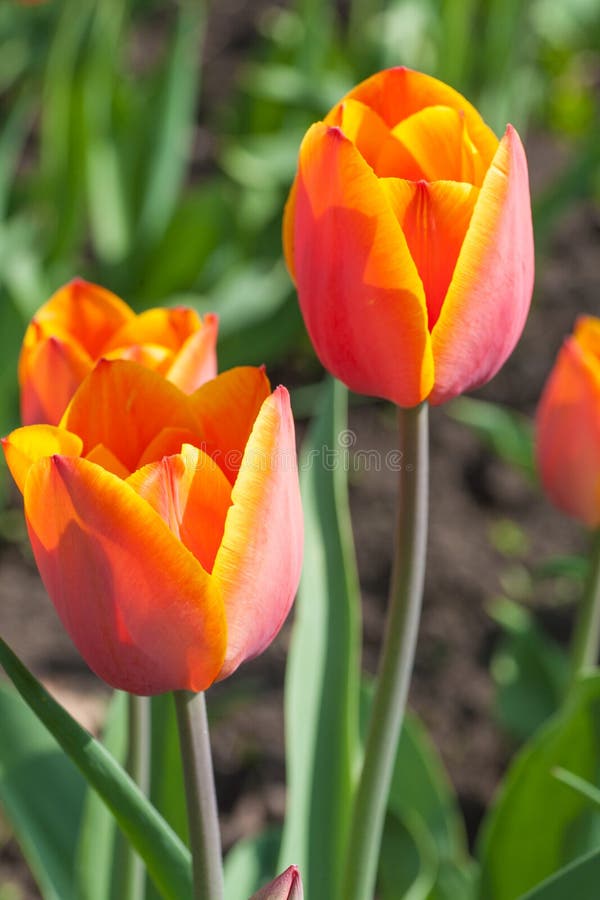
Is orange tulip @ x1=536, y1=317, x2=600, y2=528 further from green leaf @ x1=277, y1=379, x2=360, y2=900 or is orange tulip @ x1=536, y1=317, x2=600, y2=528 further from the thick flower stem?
the thick flower stem

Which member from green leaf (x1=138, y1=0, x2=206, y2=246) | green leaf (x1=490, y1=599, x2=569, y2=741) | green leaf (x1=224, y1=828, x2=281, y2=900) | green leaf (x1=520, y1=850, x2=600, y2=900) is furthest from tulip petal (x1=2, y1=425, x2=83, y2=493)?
green leaf (x1=138, y1=0, x2=206, y2=246)

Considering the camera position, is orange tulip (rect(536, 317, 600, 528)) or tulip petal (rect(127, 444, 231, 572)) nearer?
tulip petal (rect(127, 444, 231, 572))

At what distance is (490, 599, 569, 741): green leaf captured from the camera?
131 centimetres

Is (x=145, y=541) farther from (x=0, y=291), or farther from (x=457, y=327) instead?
(x=0, y=291)

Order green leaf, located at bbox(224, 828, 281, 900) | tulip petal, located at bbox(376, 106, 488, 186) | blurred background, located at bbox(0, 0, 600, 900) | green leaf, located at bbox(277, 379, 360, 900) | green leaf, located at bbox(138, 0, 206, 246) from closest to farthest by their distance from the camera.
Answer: tulip petal, located at bbox(376, 106, 488, 186), green leaf, located at bbox(277, 379, 360, 900), green leaf, located at bbox(224, 828, 281, 900), blurred background, located at bbox(0, 0, 600, 900), green leaf, located at bbox(138, 0, 206, 246)

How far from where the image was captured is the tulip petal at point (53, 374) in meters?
0.70

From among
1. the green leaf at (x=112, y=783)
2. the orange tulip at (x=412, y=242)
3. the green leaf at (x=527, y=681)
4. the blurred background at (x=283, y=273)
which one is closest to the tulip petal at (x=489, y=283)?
the orange tulip at (x=412, y=242)

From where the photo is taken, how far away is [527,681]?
52.6 inches

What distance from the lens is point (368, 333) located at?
568 mm

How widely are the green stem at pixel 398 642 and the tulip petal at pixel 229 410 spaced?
0.10 metres

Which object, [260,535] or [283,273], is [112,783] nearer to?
[260,535]

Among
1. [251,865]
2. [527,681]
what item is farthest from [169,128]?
[251,865]

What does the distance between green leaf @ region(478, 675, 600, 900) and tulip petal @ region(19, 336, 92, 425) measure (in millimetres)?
440

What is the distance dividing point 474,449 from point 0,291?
81cm
